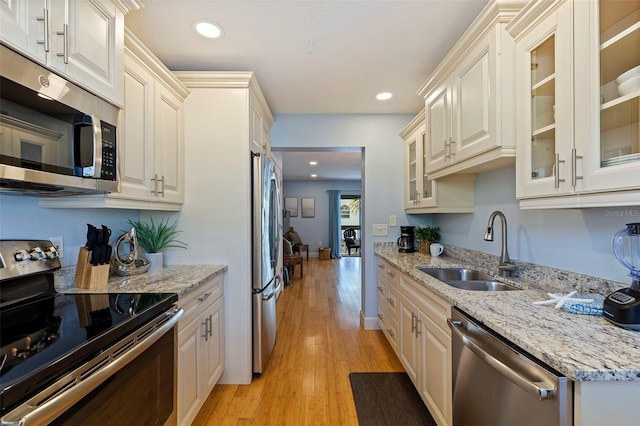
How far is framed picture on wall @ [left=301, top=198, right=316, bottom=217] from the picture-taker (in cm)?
943

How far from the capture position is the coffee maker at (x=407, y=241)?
3.11 metres

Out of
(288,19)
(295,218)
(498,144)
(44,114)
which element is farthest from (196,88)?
(295,218)

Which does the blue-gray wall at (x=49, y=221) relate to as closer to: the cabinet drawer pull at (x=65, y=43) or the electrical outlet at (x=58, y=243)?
the electrical outlet at (x=58, y=243)

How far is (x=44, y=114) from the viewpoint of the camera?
1.08 metres

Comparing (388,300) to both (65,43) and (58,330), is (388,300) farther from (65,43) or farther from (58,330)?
(65,43)

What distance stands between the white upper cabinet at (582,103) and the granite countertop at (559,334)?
1.42 feet

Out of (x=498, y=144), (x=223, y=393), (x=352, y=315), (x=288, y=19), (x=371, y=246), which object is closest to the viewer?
(x=498, y=144)

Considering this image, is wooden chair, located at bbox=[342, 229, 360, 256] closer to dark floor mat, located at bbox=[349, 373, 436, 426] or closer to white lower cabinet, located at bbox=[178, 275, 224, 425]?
dark floor mat, located at bbox=[349, 373, 436, 426]

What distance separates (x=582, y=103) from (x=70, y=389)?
1929mm

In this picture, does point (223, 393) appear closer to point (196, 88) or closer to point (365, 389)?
point (365, 389)

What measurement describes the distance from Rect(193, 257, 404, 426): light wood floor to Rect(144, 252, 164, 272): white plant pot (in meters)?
1.01

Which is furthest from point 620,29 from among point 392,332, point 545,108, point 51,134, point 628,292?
point 392,332

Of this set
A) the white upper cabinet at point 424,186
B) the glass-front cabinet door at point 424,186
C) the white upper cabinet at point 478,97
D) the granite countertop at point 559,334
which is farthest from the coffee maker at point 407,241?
the granite countertop at point 559,334

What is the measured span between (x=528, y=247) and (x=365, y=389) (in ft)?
→ 4.93
